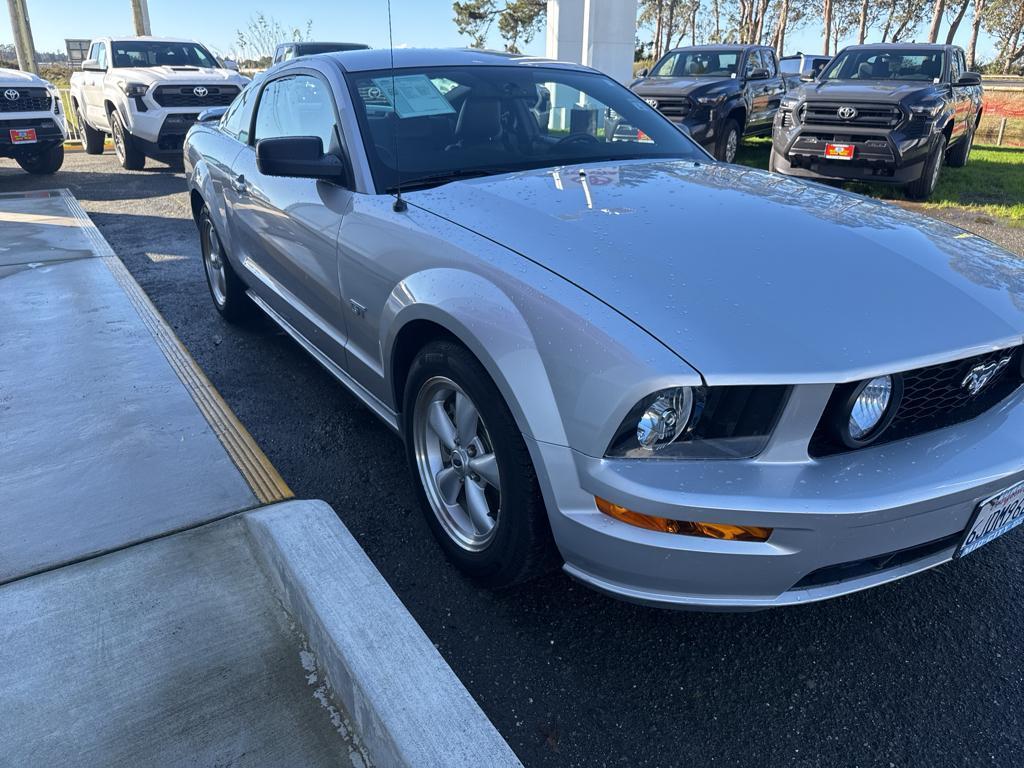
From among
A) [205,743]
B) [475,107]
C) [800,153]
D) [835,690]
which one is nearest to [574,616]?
[835,690]

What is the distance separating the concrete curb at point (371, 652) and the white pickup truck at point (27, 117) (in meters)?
10.5

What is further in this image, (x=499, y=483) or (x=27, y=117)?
(x=27, y=117)

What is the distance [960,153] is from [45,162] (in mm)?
13721

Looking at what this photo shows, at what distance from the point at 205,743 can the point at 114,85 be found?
11906 millimetres

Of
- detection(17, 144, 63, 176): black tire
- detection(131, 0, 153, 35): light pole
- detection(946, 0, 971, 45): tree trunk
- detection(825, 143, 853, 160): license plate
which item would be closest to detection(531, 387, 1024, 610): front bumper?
detection(825, 143, 853, 160): license plate

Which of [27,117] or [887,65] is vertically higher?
[887,65]

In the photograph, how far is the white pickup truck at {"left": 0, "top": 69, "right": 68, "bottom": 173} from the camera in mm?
10234

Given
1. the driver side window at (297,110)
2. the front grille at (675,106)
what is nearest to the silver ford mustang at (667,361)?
the driver side window at (297,110)

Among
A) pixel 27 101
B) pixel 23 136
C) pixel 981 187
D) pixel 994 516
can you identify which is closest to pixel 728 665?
pixel 994 516

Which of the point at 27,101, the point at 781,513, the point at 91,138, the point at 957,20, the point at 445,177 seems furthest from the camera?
the point at 957,20

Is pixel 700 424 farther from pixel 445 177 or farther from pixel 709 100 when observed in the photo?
pixel 709 100

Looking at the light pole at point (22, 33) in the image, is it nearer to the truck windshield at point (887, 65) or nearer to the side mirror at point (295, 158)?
the truck windshield at point (887, 65)

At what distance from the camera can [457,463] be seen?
245 centimetres

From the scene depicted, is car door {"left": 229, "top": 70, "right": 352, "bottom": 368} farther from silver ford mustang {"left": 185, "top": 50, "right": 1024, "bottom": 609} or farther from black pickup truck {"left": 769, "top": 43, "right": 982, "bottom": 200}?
black pickup truck {"left": 769, "top": 43, "right": 982, "bottom": 200}
